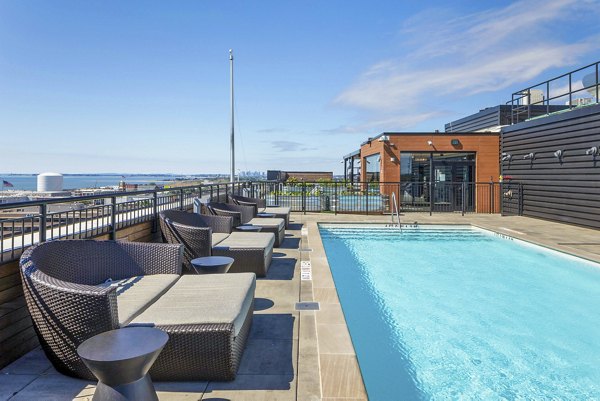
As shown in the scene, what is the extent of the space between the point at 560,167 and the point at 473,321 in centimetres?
783

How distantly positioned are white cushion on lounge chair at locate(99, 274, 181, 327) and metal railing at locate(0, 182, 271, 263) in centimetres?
72

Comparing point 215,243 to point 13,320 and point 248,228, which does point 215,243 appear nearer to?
point 248,228

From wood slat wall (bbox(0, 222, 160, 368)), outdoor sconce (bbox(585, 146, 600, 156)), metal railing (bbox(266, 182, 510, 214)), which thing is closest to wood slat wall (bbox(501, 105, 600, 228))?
outdoor sconce (bbox(585, 146, 600, 156))

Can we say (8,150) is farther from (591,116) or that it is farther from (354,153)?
(591,116)

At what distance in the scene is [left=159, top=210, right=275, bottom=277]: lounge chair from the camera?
3979mm

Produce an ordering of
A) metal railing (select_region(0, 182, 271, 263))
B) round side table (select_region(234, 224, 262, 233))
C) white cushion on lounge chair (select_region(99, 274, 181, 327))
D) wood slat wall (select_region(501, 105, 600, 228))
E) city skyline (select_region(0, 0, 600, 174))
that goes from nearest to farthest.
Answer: white cushion on lounge chair (select_region(99, 274, 181, 327))
metal railing (select_region(0, 182, 271, 263))
round side table (select_region(234, 224, 262, 233))
wood slat wall (select_region(501, 105, 600, 228))
city skyline (select_region(0, 0, 600, 174))

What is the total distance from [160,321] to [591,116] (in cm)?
1024

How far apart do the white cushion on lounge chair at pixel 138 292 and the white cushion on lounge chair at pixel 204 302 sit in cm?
6

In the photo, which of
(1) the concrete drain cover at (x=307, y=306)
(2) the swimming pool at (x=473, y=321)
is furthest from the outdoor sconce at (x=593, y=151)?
(1) the concrete drain cover at (x=307, y=306)

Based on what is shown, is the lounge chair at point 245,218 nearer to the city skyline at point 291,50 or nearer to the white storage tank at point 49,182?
the city skyline at point 291,50

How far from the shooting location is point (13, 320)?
92.2 inches

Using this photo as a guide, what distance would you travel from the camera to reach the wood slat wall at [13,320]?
2256mm

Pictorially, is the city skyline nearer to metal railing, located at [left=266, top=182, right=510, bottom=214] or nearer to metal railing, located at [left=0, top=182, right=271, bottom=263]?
metal railing, located at [left=266, top=182, right=510, bottom=214]

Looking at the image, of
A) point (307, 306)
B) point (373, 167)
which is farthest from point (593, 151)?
point (373, 167)
